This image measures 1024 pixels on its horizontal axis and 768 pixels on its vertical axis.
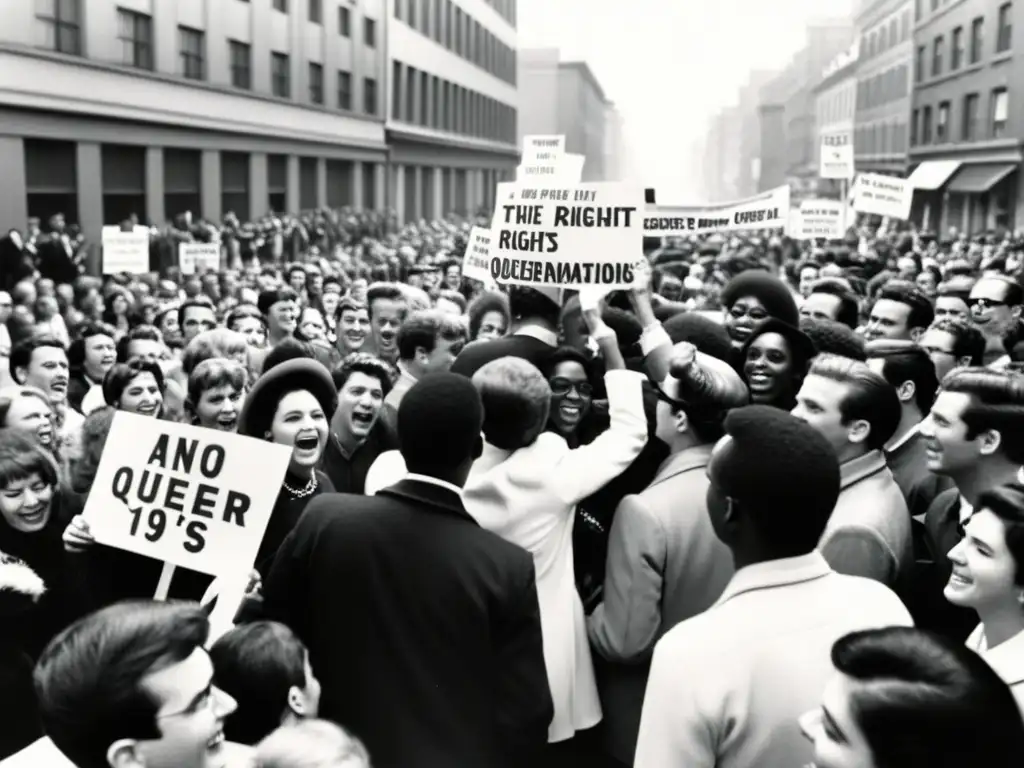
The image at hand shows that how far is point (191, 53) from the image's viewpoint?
29156 mm

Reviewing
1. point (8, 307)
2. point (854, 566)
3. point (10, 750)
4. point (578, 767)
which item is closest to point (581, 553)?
point (578, 767)

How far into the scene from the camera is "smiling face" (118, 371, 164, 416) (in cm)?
597

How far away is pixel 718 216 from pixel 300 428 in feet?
17.4

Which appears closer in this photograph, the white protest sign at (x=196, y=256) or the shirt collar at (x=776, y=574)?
the shirt collar at (x=776, y=574)

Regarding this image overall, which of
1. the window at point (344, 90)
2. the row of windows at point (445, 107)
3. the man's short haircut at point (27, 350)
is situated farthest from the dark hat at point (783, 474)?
the row of windows at point (445, 107)

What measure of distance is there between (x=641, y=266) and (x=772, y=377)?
1.02 m

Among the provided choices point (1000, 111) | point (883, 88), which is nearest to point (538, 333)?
point (1000, 111)

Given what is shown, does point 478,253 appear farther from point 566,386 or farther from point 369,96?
point 369,96

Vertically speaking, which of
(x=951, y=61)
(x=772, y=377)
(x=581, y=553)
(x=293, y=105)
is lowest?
(x=581, y=553)

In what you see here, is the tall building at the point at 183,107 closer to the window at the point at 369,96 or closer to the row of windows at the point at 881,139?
the window at the point at 369,96

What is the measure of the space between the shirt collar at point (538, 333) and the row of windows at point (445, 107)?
138 feet

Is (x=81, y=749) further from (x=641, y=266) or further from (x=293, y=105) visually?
(x=293, y=105)

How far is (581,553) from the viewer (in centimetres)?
457

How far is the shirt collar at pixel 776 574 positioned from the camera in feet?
8.89
